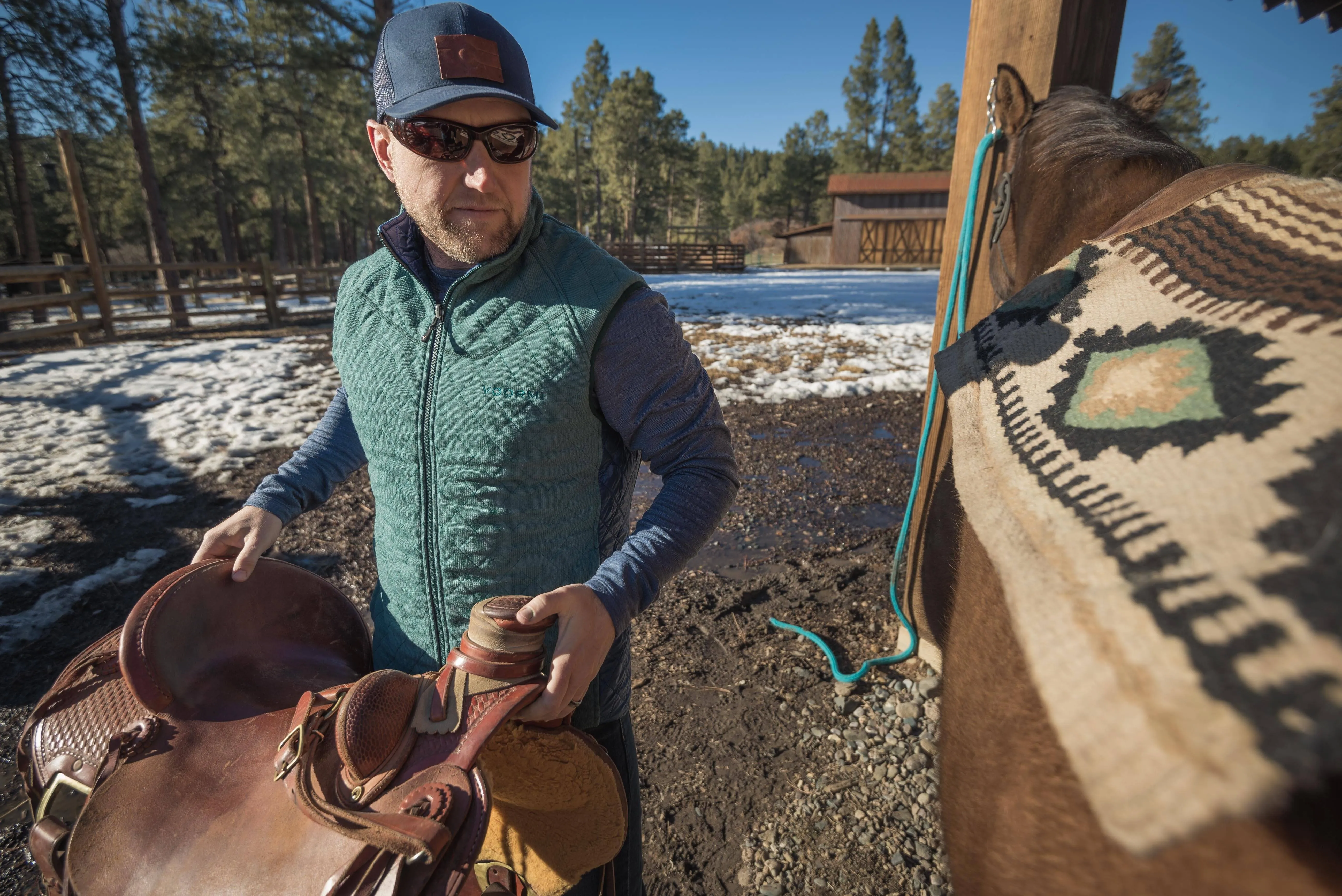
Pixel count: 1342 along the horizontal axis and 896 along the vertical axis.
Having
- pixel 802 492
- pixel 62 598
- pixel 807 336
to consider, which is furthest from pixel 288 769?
pixel 807 336

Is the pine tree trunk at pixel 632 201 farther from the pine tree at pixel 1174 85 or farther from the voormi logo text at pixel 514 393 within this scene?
the voormi logo text at pixel 514 393

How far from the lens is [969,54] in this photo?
78.0 inches

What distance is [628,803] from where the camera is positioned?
1354 millimetres

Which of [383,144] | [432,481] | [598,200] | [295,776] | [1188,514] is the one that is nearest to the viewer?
[1188,514]

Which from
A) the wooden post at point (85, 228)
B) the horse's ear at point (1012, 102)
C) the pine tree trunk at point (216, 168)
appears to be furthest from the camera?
the pine tree trunk at point (216, 168)

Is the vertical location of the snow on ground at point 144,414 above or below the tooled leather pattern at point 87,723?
below

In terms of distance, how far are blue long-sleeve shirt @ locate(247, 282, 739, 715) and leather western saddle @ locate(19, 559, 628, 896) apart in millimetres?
238

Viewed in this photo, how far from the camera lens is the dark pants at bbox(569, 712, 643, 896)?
4.56ft

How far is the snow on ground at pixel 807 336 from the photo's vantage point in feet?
23.2

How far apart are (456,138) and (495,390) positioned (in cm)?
52

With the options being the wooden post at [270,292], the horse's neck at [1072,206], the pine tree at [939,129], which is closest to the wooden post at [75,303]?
the wooden post at [270,292]

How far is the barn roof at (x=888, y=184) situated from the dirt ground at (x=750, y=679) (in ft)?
108

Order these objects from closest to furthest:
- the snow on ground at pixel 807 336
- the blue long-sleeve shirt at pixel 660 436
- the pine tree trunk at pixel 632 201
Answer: the blue long-sleeve shirt at pixel 660 436, the snow on ground at pixel 807 336, the pine tree trunk at pixel 632 201

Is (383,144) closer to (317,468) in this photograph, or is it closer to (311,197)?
(317,468)
